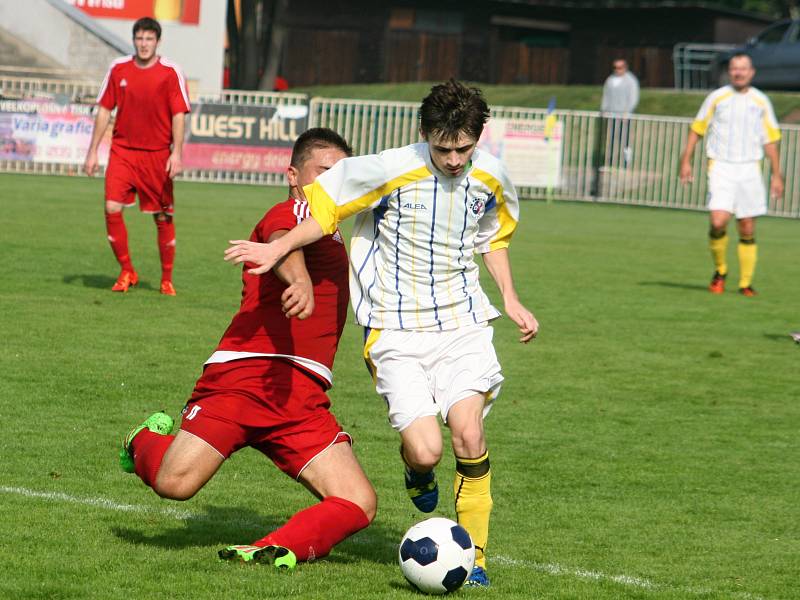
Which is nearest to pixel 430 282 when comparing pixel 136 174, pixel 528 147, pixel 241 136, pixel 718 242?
pixel 136 174

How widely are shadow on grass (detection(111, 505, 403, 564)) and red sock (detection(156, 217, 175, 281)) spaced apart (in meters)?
6.46

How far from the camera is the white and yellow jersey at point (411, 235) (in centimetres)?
544

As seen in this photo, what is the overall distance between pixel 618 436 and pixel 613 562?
8.31ft

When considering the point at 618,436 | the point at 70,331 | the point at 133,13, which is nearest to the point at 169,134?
the point at 70,331

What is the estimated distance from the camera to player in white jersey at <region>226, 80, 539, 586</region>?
208 inches

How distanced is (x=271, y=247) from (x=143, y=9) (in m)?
34.7

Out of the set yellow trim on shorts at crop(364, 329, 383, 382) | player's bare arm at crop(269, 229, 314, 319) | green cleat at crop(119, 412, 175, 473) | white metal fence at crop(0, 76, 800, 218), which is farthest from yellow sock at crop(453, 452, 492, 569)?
white metal fence at crop(0, 76, 800, 218)

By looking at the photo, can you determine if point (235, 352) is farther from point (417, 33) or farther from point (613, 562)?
point (417, 33)

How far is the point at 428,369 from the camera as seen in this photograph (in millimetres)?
5484

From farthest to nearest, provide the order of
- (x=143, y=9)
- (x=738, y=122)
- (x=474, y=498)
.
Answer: (x=143, y=9), (x=738, y=122), (x=474, y=498)

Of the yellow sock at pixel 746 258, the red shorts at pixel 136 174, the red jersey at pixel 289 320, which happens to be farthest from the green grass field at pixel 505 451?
the red shorts at pixel 136 174

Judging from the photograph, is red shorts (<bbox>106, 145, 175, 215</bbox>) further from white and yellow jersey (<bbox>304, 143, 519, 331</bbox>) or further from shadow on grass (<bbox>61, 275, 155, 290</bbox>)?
white and yellow jersey (<bbox>304, 143, 519, 331</bbox>)

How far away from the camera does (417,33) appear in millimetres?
54594

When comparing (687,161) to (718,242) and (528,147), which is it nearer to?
(718,242)
